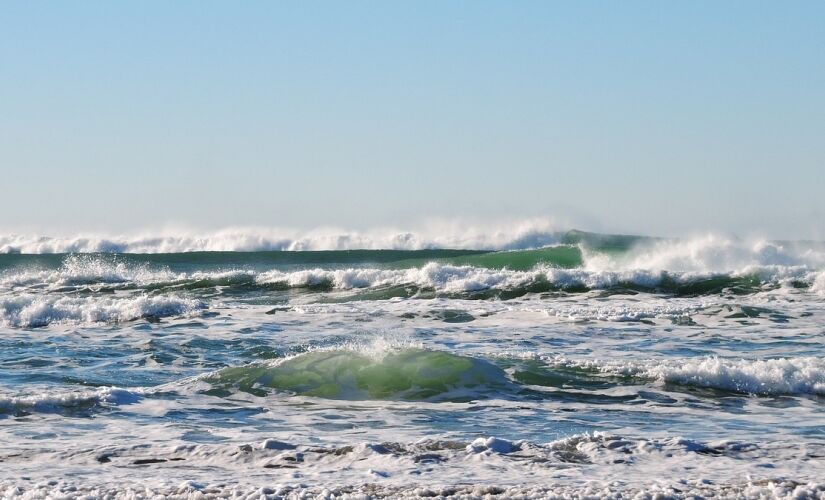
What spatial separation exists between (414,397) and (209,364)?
3.27 m

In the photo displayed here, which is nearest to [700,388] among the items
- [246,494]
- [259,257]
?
[246,494]

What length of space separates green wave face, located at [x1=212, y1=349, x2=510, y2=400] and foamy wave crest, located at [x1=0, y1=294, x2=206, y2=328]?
276 inches

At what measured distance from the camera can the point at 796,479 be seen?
577cm

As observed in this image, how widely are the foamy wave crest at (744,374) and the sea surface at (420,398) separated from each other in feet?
0.08

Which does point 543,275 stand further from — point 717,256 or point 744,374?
point 744,374

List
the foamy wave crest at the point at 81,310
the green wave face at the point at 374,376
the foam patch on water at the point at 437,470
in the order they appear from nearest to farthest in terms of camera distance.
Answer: the foam patch on water at the point at 437,470, the green wave face at the point at 374,376, the foamy wave crest at the point at 81,310

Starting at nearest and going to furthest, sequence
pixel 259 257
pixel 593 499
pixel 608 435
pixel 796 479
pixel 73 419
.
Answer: pixel 593 499 → pixel 796 479 → pixel 608 435 → pixel 73 419 → pixel 259 257

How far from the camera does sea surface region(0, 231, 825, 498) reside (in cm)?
592

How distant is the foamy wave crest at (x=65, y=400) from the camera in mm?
8305

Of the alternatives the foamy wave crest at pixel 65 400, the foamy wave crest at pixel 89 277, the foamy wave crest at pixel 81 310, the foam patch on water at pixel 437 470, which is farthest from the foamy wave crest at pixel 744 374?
the foamy wave crest at pixel 89 277

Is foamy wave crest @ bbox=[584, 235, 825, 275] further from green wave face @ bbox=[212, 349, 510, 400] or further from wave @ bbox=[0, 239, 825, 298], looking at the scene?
green wave face @ bbox=[212, 349, 510, 400]

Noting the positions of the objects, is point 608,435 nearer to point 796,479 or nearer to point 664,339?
point 796,479

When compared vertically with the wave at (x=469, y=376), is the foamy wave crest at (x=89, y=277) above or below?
above

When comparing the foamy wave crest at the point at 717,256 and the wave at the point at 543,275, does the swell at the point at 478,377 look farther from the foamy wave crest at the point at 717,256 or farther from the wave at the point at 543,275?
the foamy wave crest at the point at 717,256
